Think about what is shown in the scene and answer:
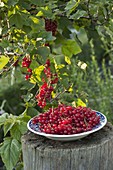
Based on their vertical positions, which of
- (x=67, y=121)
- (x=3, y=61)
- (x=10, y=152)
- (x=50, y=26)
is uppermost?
(x=50, y=26)

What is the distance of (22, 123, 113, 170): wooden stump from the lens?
130 centimetres

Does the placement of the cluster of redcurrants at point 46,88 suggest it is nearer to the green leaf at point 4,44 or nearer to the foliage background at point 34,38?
the foliage background at point 34,38

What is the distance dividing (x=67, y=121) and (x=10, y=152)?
1.08 ft

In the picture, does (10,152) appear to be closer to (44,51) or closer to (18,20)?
(44,51)

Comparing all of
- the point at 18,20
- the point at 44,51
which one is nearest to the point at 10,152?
the point at 44,51

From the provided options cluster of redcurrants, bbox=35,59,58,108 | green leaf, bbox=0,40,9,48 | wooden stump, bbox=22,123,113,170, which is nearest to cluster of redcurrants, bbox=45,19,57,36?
cluster of redcurrants, bbox=35,59,58,108

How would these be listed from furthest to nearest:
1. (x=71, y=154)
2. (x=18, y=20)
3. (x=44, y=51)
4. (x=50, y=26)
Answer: (x=50, y=26) < (x=18, y=20) < (x=44, y=51) < (x=71, y=154)

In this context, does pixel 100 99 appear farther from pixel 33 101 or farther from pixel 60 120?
pixel 60 120

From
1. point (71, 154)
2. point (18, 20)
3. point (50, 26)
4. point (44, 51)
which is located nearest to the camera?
point (71, 154)

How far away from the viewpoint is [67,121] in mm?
1345

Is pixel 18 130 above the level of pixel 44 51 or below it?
below

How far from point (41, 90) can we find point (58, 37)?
1.28 feet

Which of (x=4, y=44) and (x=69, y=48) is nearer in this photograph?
(x=4, y=44)

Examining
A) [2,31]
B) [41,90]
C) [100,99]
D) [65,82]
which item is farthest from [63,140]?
[100,99]
